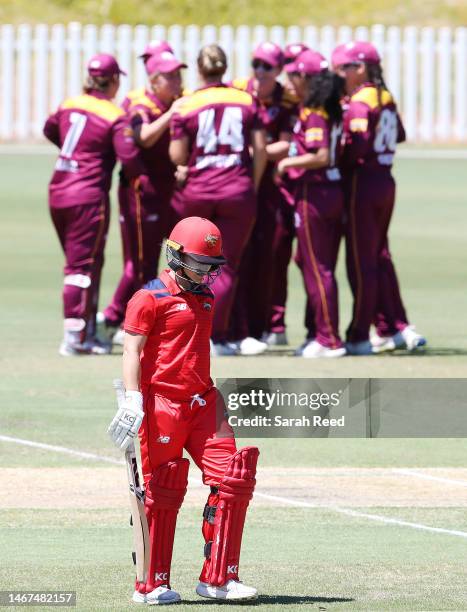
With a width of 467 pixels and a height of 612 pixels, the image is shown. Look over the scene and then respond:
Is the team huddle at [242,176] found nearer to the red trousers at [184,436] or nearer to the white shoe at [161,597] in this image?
the red trousers at [184,436]

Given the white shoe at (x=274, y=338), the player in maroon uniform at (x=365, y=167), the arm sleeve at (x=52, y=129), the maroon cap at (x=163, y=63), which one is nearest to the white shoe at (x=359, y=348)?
the player in maroon uniform at (x=365, y=167)

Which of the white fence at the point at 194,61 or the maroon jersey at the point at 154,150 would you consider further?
the white fence at the point at 194,61

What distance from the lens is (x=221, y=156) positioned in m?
13.7

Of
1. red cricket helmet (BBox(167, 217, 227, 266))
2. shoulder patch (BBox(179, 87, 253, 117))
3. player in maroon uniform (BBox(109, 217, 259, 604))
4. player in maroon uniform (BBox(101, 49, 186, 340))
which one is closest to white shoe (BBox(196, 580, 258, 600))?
player in maroon uniform (BBox(109, 217, 259, 604))

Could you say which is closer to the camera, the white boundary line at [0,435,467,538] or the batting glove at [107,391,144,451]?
the batting glove at [107,391,144,451]

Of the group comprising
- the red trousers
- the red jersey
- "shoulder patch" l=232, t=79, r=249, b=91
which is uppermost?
"shoulder patch" l=232, t=79, r=249, b=91

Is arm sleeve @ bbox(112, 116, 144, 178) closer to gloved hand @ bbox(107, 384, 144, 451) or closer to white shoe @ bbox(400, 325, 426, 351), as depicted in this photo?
white shoe @ bbox(400, 325, 426, 351)

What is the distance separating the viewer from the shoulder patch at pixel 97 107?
45.7ft

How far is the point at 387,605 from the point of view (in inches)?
282

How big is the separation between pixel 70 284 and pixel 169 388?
6946 mm

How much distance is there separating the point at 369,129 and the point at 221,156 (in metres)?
1.21

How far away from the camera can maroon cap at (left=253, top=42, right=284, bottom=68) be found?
559 inches

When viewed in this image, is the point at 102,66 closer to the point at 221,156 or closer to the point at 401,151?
the point at 221,156

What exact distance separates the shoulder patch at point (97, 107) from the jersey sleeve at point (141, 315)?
22.3ft
